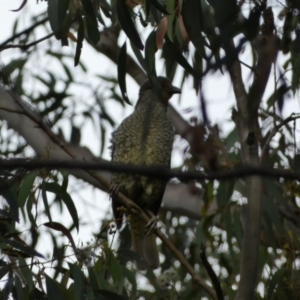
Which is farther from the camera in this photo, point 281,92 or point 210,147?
point 281,92

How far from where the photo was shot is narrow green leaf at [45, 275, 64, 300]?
9.03 ft

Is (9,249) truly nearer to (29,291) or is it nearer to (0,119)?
(29,291)

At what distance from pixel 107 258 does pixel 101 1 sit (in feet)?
3.21

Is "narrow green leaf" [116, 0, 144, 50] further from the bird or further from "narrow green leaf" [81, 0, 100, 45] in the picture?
the bird

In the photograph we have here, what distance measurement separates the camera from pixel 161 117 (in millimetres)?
4625

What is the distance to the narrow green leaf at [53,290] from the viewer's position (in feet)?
9.03

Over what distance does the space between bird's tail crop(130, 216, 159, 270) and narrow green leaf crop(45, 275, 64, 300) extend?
5.09 ft

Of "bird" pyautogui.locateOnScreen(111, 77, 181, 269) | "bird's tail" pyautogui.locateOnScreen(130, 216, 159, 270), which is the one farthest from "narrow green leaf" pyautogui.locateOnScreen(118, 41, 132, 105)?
"bird's tail" pyautogui.locateOnScreen(130, 216, 159, 270)

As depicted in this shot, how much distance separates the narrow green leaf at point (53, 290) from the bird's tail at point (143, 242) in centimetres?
155

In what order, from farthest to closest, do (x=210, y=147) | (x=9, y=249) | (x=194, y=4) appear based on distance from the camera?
(x=9, y=249)
(x=194, y=4)
(x=210, y=147)

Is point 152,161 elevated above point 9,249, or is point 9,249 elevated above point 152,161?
point 152,161

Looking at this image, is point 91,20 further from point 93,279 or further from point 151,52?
point 93,279

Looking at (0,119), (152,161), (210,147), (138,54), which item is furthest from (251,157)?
(0,119)

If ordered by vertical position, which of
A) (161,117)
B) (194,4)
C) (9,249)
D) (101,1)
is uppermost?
(161,117)
